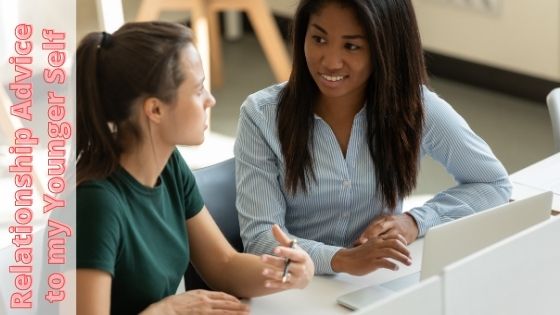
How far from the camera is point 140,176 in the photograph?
1.72 m

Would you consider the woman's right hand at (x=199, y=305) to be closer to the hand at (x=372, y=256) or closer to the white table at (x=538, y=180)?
the hand at (x=372, y=256)

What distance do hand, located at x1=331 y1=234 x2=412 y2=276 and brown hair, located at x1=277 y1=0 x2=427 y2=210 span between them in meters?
0.22

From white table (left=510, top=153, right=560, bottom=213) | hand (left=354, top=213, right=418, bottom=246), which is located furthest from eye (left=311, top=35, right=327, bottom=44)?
white table (left=510, top=153, right=560, bottom=213)

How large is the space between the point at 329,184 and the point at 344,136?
0.11 meters

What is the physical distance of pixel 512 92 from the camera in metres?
4.81

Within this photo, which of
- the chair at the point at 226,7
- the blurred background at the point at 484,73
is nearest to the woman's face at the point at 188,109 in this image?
the blurred background at the point at 484,73

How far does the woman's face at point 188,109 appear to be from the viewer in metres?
1.67

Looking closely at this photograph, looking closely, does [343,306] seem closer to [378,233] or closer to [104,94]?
[378,233]

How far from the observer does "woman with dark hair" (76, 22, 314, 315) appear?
1610 millimetres

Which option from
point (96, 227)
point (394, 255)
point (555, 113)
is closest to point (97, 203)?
point (96, 227)

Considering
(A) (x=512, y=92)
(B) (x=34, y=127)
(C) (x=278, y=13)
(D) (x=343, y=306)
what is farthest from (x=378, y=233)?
(C) (x=278, y=13)

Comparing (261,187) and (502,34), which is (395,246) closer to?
(261,187)

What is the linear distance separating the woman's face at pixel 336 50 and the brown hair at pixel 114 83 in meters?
0.45

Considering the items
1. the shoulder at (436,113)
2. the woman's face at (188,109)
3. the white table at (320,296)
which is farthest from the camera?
the shoulder at (436,113)
